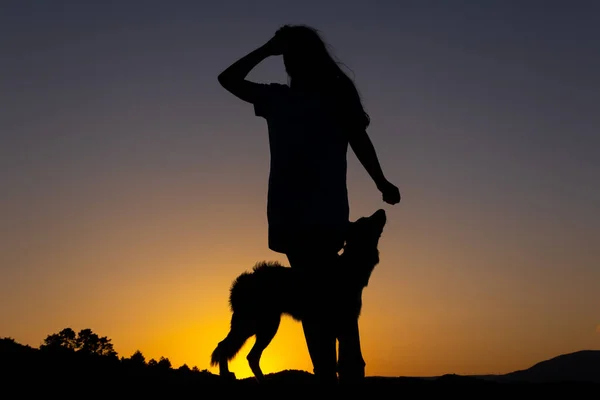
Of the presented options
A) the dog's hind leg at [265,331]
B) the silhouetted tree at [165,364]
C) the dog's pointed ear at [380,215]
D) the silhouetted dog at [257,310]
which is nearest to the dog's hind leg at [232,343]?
the silhouetted dog at [257,310]

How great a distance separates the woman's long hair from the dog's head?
0.58m

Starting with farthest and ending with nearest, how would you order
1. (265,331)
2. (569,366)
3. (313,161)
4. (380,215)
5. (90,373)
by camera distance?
(569,366) → (265,331) → (380,215) → (90,373) → (313,161)

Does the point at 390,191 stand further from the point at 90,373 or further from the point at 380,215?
the point at 90,373

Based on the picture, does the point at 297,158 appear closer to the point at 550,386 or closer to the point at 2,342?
the point at 2,342

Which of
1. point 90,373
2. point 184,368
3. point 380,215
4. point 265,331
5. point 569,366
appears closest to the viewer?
point 90,373

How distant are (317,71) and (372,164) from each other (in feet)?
2.07

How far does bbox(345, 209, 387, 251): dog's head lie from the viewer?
3.80 m

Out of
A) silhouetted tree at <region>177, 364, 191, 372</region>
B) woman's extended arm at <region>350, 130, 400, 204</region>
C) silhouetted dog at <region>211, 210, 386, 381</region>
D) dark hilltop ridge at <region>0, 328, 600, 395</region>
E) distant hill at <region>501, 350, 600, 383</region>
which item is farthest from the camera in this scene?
distant hill at <region>501, 350, 600, 383</region>

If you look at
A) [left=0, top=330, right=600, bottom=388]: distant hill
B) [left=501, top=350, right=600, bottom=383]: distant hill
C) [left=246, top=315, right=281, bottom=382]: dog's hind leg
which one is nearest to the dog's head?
[left=0, top=330, right=600, bottom=388]: distant hill

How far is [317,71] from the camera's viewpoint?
3.64 metres

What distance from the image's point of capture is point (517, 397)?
13.1 ft

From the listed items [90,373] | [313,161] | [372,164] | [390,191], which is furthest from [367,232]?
[90,373]

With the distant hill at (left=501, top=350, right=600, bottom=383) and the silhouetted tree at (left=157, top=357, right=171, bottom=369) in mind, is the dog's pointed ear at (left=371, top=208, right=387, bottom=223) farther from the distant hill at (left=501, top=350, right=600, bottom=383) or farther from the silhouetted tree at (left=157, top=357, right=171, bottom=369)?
the distant hill at (left=501, top=350, right=600, bottom=383)

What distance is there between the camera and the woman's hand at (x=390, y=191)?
371 cm
